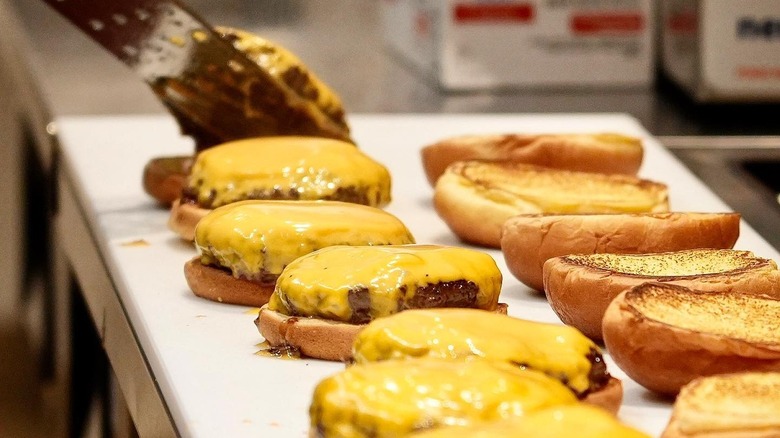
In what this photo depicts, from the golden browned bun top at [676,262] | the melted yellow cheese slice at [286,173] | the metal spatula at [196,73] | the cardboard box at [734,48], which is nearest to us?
the golden browned bun top at [676,262]

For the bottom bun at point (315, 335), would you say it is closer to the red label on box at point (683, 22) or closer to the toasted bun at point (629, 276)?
the toasted bun at point (629, 276)

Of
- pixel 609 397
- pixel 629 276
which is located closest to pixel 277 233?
pixel 629 276

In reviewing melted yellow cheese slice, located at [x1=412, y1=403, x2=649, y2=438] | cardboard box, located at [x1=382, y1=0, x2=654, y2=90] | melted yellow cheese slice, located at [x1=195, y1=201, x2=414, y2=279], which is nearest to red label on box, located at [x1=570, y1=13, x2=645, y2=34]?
cardboard box, located at [x1=382, y1=0, x2=654, y2=90]

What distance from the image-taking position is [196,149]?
2.46m

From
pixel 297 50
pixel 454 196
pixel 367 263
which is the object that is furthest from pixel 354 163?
pixel 297 50

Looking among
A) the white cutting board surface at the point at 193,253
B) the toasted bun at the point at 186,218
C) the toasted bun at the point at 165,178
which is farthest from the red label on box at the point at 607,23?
the toasted bun at the point at 186,218

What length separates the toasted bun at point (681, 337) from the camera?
142cm

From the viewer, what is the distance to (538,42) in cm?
372

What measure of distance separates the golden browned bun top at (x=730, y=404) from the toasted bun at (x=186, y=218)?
0.99m

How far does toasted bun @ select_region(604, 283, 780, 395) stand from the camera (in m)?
1.42

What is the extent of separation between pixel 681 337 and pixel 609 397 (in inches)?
4.5

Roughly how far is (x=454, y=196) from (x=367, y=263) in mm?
617

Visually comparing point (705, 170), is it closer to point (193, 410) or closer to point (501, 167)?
point (501, 167)

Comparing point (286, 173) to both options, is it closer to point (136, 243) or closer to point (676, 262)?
point (136, 243)
